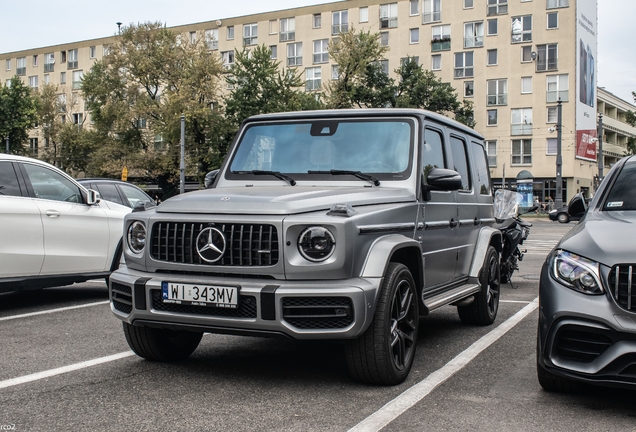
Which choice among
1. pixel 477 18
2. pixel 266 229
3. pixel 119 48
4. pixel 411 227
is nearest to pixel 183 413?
pixel 266 229

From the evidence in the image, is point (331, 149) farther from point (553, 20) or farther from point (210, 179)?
point (553, 20)

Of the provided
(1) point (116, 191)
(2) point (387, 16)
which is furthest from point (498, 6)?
(1) point (116, 191)

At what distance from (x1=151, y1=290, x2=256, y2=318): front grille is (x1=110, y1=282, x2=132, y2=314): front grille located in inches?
8.9

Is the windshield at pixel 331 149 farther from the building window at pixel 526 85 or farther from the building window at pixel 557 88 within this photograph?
the building window at pixel 526 85

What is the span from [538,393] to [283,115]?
3002 mm

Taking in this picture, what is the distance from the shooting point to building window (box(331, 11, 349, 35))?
219ft

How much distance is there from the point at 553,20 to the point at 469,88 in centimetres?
855

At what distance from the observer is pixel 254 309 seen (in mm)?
4410

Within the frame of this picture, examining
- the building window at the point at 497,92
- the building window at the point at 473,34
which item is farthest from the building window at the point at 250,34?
the building window at the point at 497,92

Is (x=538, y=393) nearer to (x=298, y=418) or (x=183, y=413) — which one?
(x=298, y=418)

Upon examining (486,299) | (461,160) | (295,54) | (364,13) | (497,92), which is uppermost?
(364,13)

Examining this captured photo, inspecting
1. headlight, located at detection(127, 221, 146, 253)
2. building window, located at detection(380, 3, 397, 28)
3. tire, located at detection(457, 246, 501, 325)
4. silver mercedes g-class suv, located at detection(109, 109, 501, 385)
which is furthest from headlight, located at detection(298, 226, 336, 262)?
building window, located at detection(380, 3, 397, 28)

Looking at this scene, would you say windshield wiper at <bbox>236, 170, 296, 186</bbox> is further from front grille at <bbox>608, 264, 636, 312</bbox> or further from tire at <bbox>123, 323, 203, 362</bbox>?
front grille at <bbox>608, 264, 636, 312</bbox>

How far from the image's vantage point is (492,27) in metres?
61.4
